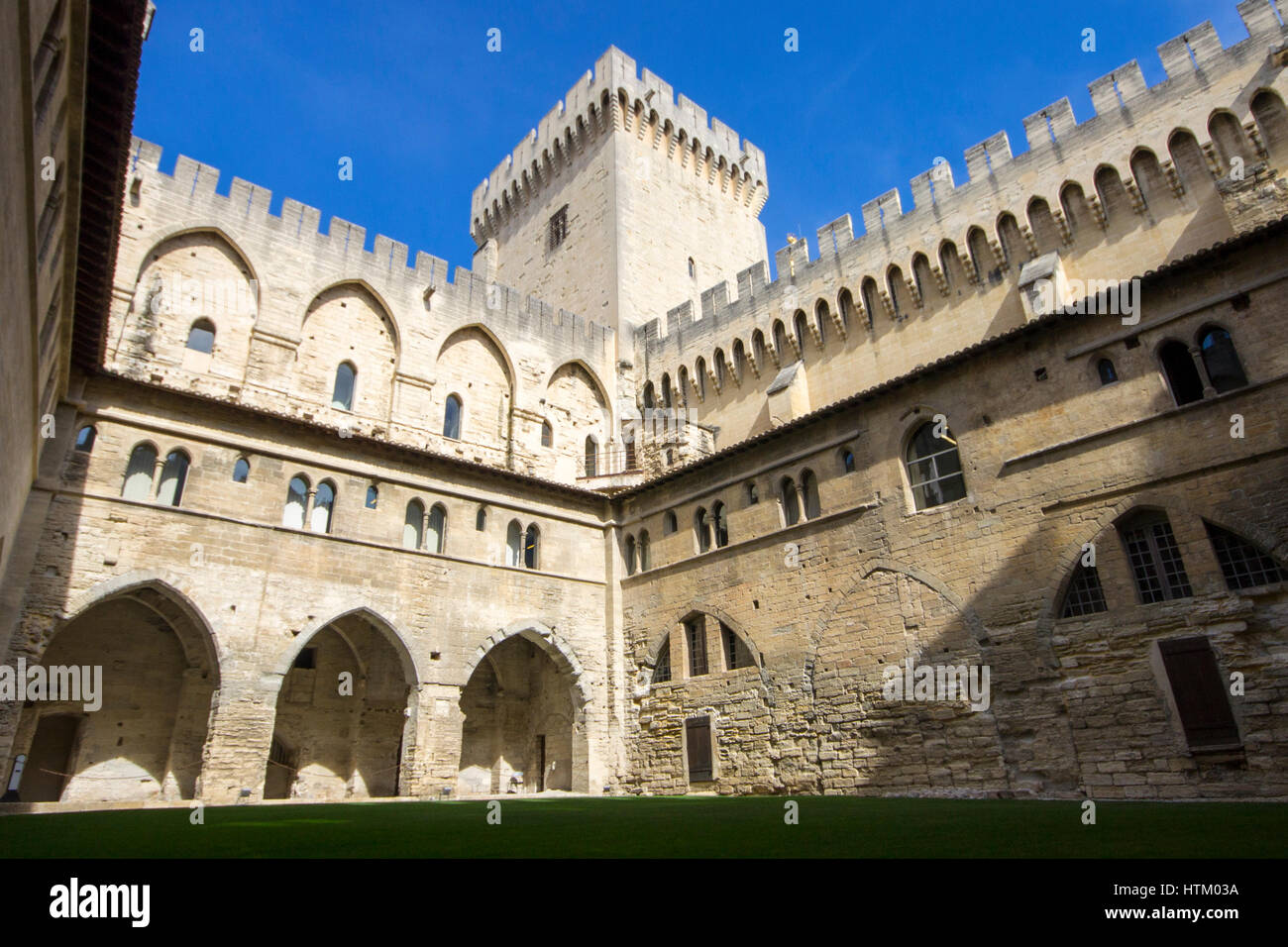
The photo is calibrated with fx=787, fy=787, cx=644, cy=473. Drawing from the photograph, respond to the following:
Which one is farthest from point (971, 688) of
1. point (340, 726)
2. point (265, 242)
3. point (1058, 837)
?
point (265, 242)

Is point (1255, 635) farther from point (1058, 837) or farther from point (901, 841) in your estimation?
point (901, 841)

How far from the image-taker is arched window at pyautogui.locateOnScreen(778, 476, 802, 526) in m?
18.0

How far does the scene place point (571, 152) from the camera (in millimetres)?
33406

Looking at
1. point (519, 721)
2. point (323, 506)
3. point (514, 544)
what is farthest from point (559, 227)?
point (519, 721)

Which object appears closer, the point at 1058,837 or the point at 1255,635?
the point at 1058,837

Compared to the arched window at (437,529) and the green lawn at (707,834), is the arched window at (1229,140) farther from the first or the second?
the arched window at (437,529)

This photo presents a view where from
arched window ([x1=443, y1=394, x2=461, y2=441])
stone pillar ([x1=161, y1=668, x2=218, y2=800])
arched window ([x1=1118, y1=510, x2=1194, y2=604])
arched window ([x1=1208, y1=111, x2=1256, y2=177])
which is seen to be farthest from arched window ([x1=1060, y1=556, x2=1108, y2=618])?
stone pillar ([x1=161, y1=668, x2=218, y2=800])

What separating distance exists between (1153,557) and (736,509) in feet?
28.9

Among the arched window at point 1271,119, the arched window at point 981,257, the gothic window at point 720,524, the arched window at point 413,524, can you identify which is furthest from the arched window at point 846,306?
the arched window at point 413,524

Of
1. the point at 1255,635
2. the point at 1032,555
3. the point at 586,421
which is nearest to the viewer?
the point at 1255,635

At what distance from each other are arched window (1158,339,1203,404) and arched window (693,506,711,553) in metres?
10.2

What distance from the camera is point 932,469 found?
15.9 metres

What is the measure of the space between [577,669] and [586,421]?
29.7 feet

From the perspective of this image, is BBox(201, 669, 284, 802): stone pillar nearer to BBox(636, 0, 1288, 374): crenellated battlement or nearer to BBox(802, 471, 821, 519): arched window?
BBox(802, 471, 821, 519): arched window
